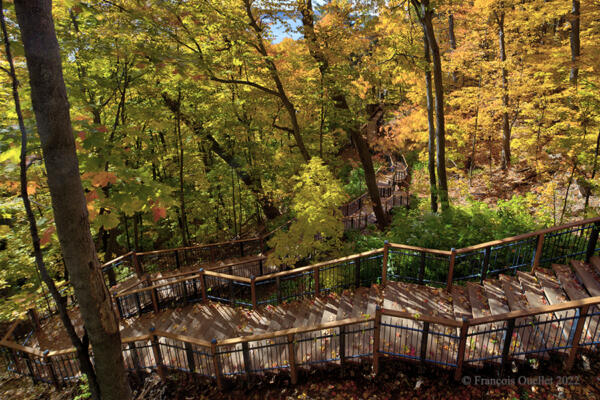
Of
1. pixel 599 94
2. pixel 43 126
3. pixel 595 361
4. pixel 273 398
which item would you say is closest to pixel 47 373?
pixel 273 398

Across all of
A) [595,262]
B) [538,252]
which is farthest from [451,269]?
[595,262]

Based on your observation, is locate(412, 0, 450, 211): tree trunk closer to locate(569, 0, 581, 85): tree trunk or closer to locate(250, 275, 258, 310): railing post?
locate(569, 0, 581, 85): tree trunk

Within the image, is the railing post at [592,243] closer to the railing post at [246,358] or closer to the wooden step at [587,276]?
the wooden step at [587,276]

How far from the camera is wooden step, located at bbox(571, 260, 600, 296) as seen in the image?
5.87 metres

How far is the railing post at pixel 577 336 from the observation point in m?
4.75

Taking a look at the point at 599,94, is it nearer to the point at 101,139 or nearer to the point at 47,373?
the point at 101,139

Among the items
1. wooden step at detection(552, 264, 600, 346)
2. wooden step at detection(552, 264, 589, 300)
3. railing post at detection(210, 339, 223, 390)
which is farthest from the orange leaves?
wooden step at detection(552, 264, 589, 300)

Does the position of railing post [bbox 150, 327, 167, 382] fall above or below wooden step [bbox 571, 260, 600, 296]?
below

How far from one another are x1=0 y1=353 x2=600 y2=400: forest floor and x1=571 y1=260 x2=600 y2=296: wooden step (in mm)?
1348

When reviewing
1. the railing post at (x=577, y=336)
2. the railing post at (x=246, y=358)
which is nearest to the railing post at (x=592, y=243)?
the railing post at (x=577, y=336)

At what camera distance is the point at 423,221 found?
381 inches

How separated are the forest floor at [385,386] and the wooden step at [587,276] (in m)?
1.35

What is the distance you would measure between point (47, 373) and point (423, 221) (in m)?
10.8

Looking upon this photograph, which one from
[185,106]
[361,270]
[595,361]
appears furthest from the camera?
[185,106]
